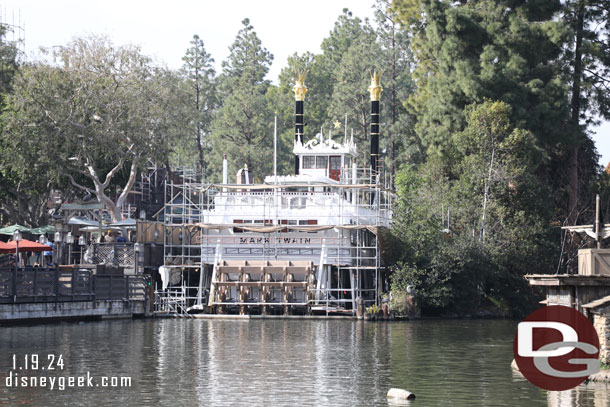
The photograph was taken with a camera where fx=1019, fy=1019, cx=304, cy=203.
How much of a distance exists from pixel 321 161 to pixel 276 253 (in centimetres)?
888

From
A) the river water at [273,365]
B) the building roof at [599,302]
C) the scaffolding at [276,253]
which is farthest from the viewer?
the scaffolding at [276,253]

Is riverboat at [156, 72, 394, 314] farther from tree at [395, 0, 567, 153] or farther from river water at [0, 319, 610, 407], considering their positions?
tree at [395, 0, 567, 153]

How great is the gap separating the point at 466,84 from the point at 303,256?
53.1 ft

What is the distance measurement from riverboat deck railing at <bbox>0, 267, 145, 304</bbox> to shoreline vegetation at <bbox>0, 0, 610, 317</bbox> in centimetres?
1282

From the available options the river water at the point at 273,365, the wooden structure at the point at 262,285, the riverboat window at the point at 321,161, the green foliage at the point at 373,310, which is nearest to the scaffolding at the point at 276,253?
the wooden structure at the point at 262,285

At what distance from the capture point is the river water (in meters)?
22.7

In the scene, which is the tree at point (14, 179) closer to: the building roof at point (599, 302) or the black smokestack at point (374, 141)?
the black smokestack at point (374, 141)

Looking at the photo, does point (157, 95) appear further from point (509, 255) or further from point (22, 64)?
point (509, 255)

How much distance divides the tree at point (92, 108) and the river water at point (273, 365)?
19.1 metres

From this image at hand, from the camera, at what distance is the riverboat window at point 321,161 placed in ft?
189

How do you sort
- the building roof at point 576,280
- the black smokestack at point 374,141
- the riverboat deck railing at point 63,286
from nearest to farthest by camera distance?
the building roof at point 576,280
the riverboat deck railing at point 63,286
the black smokestack at point 374,141

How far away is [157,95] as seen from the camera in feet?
199

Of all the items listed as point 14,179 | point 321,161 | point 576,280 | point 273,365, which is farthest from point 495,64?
point 576,280

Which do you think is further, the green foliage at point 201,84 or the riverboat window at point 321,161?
the green foliage at point 201,84
